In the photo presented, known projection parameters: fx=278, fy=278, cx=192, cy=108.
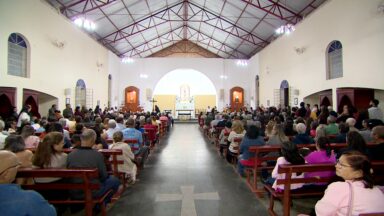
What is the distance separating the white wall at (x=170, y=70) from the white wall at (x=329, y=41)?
554cm

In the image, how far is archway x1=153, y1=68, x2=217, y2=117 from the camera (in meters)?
21.4

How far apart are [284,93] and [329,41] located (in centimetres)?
460

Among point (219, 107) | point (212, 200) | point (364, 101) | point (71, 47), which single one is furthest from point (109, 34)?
point (212, 200)

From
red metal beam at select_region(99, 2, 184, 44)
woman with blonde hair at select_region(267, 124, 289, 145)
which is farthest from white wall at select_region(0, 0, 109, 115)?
woman with blonde hair at select_region(267, 124, 289, 145)

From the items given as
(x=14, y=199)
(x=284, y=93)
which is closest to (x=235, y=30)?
(x=284, y=93)

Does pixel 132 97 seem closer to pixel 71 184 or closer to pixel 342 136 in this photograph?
pixel 342 136

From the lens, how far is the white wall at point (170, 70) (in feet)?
65.0

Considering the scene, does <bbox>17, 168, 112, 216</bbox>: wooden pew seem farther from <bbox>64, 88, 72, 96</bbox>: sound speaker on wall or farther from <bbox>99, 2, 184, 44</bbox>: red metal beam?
<bbox>99, 2, 184, 44</bbox>: red metal beam

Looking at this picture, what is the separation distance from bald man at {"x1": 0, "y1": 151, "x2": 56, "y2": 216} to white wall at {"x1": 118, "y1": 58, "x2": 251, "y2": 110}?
716 inches

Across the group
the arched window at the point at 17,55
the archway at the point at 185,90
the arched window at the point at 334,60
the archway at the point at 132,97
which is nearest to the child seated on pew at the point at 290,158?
the arched window at the point at 334,60

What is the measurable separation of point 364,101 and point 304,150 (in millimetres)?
→ 5492

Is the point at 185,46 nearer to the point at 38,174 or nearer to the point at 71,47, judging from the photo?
the point at 71,47

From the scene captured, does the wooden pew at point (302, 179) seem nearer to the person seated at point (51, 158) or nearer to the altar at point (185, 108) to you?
the person seated at point (51, 158)

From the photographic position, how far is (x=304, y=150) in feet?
12.9
